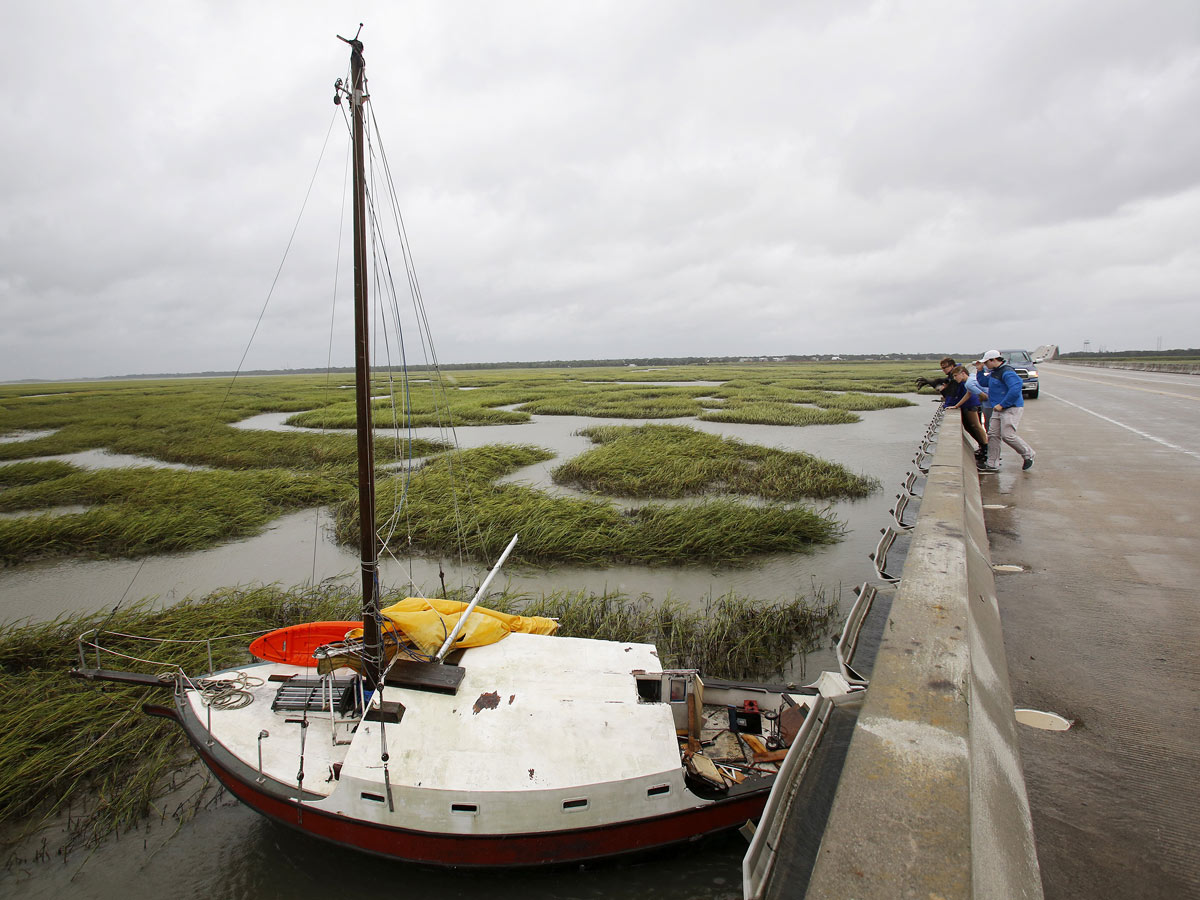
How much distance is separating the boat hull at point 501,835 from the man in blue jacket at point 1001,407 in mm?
8985

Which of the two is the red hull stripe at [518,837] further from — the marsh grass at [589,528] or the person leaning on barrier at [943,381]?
the person leaning on barrier at [943,381]

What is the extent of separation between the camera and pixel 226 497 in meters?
15.7

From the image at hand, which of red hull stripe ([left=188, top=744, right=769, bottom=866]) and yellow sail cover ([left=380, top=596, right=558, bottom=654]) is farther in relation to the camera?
yellow sail cover ([left=380, top=596, right=558, bottom=654])

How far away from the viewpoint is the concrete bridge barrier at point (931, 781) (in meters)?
1.96

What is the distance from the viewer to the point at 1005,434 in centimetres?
1124

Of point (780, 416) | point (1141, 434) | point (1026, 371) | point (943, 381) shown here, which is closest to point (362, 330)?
point (943, 381)

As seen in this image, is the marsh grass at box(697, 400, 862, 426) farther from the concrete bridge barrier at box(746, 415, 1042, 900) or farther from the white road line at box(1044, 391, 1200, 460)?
the concrete bridge barrier at box(746, 415, 1042, 900)

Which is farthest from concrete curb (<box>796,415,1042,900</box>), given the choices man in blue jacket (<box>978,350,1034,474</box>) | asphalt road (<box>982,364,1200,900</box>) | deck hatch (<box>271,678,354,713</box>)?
man in blue jacket (<box>978,350,1034,474</box>)

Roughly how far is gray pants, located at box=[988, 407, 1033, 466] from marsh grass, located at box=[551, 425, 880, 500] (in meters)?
4.41

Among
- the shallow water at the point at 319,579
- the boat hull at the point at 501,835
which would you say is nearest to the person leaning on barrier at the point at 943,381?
the shallow water at the point at 319,579

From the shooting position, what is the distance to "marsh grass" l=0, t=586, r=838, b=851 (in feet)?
18.7

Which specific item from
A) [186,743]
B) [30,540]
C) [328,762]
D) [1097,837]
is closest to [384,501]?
[30,540]

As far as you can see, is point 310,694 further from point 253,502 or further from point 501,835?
point 253,502

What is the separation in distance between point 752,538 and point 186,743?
31.4 ft
